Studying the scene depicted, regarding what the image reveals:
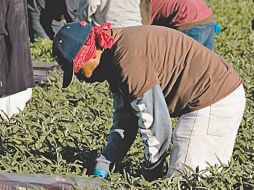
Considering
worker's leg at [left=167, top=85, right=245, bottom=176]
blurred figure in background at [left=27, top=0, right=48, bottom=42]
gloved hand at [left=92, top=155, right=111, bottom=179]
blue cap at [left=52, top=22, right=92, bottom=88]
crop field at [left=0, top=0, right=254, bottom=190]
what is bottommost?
blurred figure in background at [left=27, top=0, right=48, bottom=42]

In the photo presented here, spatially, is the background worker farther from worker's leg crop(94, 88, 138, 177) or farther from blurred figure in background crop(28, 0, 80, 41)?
blurred figure in background crop(28, 0, 80, 41)

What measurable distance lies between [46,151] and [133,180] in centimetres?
112

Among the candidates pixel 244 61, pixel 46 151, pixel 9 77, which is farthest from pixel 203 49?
pixel 244 61

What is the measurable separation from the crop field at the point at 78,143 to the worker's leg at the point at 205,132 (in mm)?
102

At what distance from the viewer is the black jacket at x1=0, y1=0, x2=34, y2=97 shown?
7.48 m

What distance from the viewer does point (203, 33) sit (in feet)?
26.0

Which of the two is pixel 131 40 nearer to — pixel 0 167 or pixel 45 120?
pixel 0 167

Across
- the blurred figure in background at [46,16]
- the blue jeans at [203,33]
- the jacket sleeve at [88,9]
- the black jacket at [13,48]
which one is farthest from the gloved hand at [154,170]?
the blurred figure in background at [46,16]

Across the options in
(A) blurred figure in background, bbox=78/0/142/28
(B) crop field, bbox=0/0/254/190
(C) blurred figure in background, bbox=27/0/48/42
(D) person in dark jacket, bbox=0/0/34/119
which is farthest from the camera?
(C) blurred figure in background, bbox=27/0/48/42

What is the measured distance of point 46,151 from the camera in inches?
239

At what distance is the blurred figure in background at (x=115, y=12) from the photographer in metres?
7.16

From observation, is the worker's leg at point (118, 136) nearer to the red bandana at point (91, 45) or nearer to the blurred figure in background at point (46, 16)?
the red bandana at point (91, 45)

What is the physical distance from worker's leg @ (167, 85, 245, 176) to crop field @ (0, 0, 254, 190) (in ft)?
0.33

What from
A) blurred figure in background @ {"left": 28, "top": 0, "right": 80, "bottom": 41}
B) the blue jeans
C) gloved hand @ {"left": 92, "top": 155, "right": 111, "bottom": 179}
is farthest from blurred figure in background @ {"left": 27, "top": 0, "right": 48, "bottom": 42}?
gloved hand @ {"left": 92, "top": 155, "right": 111, "bottom": 179}
